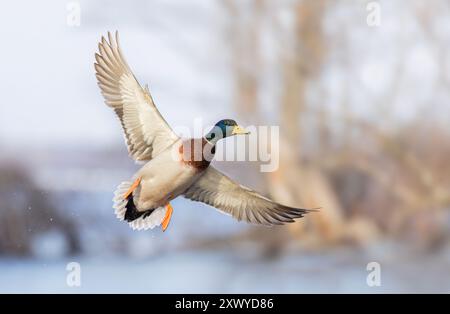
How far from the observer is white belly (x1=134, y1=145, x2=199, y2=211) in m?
1.85

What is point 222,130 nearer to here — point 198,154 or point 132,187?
point 198,154

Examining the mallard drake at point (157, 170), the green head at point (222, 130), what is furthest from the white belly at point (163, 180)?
the green head at point (222, 130)

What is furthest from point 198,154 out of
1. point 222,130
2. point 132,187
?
point 132,187

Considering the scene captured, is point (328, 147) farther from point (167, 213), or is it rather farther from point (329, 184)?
point (167, 213)

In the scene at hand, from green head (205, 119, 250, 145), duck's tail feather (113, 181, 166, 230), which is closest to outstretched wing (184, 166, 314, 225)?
duck's tail feather (113, 181, 166, 230)

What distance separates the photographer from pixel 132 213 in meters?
1.99

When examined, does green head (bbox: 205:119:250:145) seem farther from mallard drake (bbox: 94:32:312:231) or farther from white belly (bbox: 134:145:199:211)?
white belly (bbox: 134:145:199:211)

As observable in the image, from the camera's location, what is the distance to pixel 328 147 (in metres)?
5.51

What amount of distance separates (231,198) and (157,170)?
30 cm

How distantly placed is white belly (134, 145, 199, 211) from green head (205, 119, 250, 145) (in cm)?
11

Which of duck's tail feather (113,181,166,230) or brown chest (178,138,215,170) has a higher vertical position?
brown chest (178,138,215,170)

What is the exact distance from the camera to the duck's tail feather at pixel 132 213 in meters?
1.98
